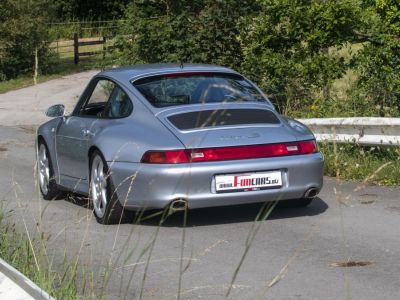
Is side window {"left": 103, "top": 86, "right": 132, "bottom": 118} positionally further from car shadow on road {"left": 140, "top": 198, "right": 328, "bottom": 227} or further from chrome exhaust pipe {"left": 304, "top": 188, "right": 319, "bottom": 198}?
chrome exhaust pipe {"left": 304, "top": 188, "right": 319, "bottom": 198}

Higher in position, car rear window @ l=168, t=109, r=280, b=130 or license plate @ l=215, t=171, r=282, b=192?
car rear window @ l=168, t=109, r=280, b=130

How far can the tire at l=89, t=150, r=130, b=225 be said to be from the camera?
8523mm

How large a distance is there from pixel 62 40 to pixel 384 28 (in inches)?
1476

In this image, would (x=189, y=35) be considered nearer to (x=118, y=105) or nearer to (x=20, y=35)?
(x=118, y=105)

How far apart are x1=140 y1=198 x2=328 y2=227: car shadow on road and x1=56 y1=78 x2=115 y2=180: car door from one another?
101 centimetres

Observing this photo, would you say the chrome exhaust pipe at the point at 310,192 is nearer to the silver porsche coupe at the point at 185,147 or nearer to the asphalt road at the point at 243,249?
the silver porsche coupe at the point at 185,147

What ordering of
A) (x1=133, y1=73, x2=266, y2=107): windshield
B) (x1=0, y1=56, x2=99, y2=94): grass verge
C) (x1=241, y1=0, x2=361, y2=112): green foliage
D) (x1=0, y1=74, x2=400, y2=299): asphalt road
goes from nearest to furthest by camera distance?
(x1=0, y1=74, x2=400, y2=299): asphalt road
(x1=133, y1=73, x2=266, y2=107): windshield
(x1=241, y1=0, x2=361, y2=112): green foliage
(x1=0, y1=56, x2=99, y2=94): grass verge

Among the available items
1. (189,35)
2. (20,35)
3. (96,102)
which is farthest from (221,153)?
(20,35)

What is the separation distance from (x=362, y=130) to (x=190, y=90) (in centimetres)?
296

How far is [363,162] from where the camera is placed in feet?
37.2

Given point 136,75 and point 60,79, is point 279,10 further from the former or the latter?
point 60,79

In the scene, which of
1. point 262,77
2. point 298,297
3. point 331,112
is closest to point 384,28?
point 331,112

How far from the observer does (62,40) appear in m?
50.0

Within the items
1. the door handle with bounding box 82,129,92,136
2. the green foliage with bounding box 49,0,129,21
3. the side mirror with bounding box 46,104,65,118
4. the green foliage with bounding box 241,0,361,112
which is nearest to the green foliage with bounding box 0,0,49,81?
the green foliage with bounding box 241,0,361,112
